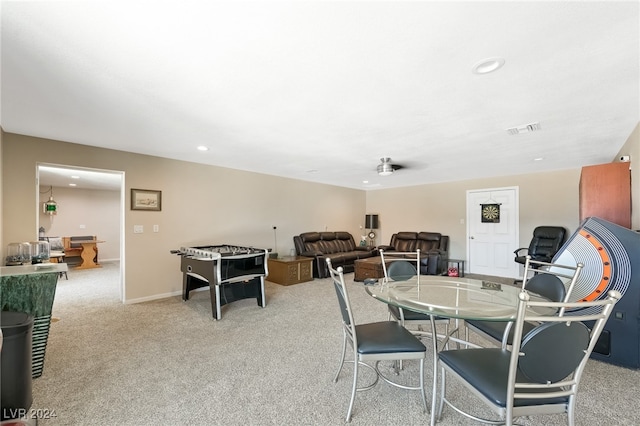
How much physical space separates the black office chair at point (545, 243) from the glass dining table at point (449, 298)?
3479mm

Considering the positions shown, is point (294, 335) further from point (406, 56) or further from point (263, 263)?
point (406, 56)

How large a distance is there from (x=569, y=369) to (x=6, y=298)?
3658 millimetres

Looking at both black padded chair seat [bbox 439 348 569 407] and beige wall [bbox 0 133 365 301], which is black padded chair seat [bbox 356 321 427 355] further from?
beige wall [bbox 0 133 365 301]

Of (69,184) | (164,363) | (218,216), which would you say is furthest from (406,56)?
(69,184)

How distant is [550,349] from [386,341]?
90 cm

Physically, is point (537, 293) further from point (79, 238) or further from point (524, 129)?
point (79, 238)

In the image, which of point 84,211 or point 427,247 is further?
point 84,211

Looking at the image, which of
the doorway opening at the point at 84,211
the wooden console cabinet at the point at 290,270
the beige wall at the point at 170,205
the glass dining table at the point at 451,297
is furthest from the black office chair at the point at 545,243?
the doorway opening at the point at 84,211

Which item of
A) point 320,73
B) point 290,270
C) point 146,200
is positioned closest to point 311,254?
point 290,270

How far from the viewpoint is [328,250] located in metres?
6.75

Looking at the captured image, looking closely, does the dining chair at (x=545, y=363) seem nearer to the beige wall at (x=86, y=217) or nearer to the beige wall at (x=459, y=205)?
the beige wall at (x=459, y=205)

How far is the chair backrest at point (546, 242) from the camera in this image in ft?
17.2

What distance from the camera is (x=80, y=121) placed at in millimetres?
2957

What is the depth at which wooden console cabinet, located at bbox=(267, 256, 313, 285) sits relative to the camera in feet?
17.8
